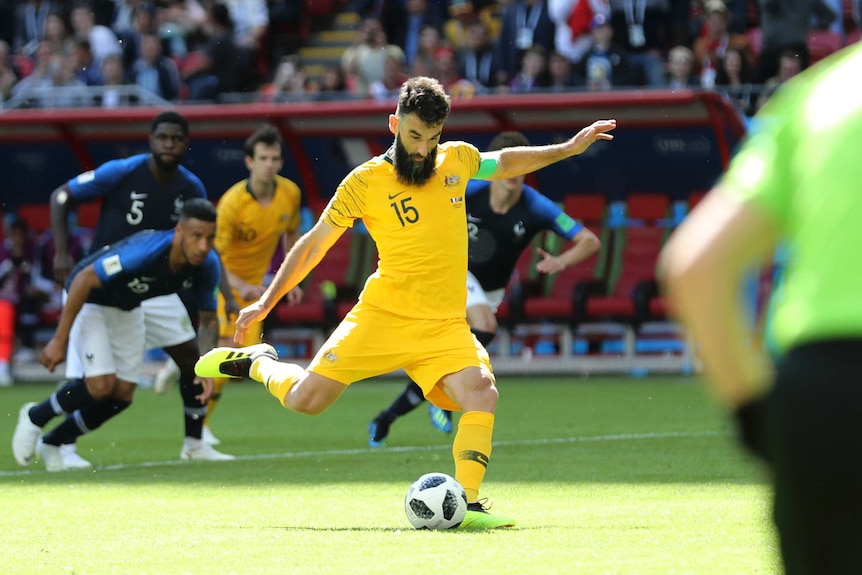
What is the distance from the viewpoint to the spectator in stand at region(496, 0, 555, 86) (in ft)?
62.3

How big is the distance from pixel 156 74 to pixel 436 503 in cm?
1451

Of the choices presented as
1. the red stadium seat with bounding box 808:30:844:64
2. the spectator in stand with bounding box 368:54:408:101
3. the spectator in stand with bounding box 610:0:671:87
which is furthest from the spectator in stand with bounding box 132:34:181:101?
the red stadium seat with bounding box 808:30:844:64

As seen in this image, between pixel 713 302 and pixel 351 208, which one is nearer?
pixel 713 302

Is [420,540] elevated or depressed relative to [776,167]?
depressed

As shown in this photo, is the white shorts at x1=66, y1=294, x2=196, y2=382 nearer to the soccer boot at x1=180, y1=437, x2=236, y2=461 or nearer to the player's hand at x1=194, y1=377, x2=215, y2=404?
the player's hand at x1=194, y1=377, x2=215, y2=404

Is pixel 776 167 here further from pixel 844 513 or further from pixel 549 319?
pixel 549 319

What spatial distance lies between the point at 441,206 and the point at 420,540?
164 centimetres

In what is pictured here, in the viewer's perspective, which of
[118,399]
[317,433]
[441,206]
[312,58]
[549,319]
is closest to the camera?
[441,206]

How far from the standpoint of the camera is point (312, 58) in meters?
22.9

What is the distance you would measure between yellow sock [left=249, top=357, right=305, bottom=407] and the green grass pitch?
594mm

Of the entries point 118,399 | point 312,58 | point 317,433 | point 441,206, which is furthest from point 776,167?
point 312,58

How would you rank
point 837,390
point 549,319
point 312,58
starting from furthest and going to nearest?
point 312,58 → point 549,319 → point 837,390

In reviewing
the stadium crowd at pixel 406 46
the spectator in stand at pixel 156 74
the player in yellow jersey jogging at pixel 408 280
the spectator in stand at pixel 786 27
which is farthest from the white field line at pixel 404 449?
the spectator in stand at pixel 156 74

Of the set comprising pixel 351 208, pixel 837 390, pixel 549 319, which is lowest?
pixel 549 319
